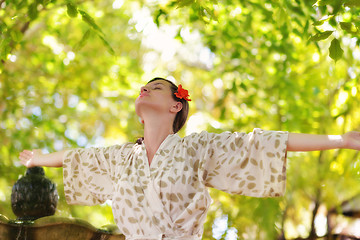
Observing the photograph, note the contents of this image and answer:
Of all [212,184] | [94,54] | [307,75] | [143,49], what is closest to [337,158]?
[307,75]

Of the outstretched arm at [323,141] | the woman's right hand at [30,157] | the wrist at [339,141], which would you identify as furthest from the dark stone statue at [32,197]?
the wrist at [339,141]

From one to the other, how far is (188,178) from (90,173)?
1.90ft

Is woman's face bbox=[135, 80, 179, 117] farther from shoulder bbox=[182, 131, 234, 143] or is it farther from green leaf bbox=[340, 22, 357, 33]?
green leaf bbox=[340, 22, 357, 33]

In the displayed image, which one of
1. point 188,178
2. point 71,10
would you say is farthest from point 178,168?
point 71,10

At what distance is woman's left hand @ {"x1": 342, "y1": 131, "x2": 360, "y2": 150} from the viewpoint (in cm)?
155

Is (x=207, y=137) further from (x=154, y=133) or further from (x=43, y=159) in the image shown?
(x=43, y=159)

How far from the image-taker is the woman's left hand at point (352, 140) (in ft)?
5.08

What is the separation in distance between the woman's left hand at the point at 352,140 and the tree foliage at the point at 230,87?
35.6 inches

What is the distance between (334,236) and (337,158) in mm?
728

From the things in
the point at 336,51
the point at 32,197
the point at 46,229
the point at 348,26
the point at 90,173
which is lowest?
the point at 46,229

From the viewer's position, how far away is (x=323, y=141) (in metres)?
1.61

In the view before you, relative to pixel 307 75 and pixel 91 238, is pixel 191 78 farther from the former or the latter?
pixel 91 238

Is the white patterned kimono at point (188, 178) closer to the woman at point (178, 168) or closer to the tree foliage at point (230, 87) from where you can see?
the woman at point (178, 168)

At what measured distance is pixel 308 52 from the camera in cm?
492
